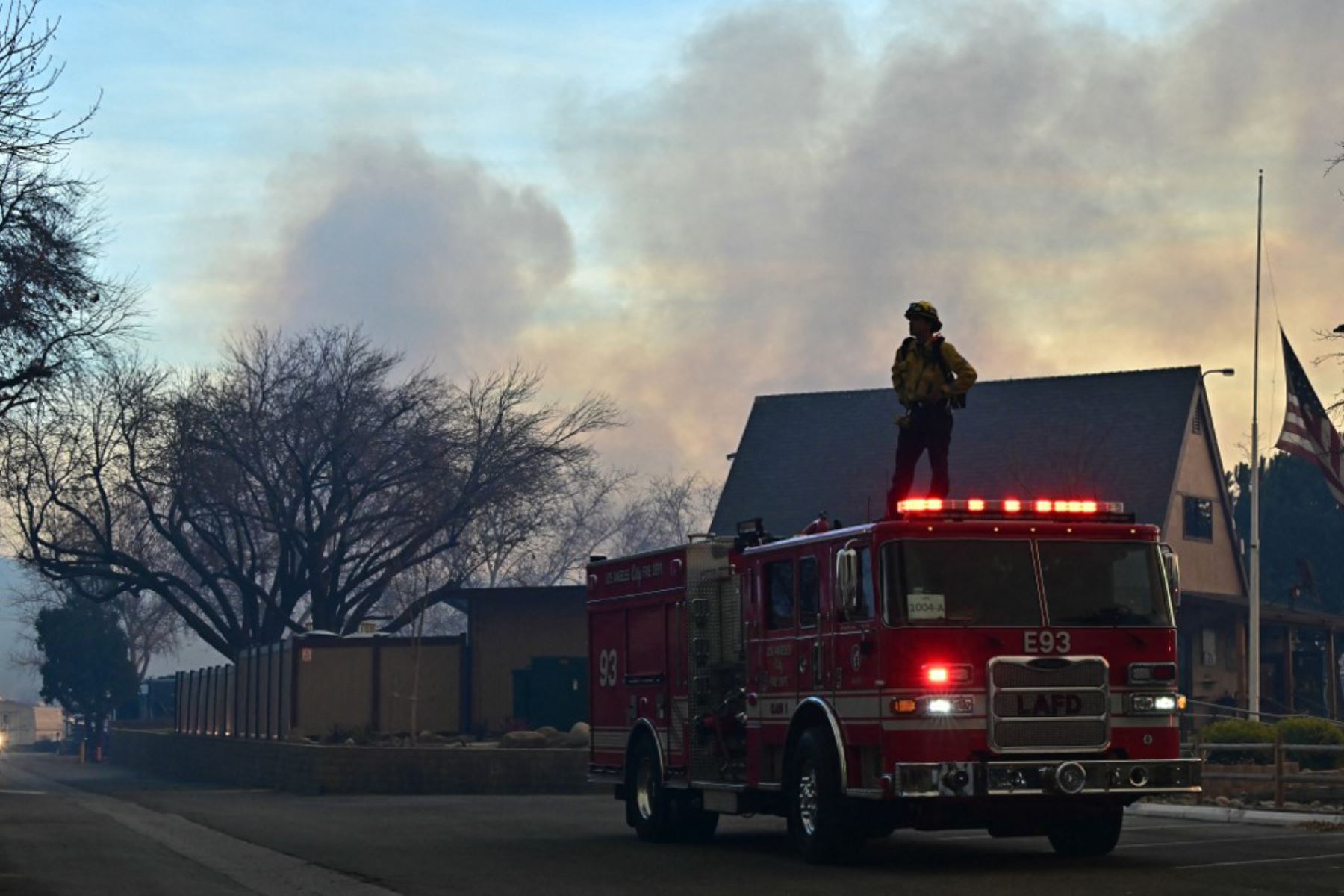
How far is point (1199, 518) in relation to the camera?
50.7 meters

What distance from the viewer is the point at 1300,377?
3606 cm

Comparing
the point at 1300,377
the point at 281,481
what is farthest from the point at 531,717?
the point at 1300,377

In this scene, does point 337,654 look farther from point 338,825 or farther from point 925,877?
point 925,877

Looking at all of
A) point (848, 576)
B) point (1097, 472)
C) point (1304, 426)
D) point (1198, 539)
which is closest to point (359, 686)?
point (1097, 472)

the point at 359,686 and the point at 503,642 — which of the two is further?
the point at 503,642

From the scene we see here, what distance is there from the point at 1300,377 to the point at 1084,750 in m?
22.6

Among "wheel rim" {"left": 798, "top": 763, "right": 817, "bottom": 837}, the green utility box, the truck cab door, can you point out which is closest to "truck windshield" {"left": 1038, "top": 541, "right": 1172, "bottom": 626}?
the truck cab door

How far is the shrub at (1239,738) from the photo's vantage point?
2725 centimetres

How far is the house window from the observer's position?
1973 inches

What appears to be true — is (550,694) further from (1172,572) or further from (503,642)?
(1172,572)

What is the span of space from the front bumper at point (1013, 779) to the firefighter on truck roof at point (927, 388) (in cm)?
299

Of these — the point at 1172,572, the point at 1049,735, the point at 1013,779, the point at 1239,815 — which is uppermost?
the point at 1172,572

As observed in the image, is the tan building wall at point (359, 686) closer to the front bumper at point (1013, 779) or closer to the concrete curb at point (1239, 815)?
the concrete curb at point (1239, 815)

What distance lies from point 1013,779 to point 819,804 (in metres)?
1.83
